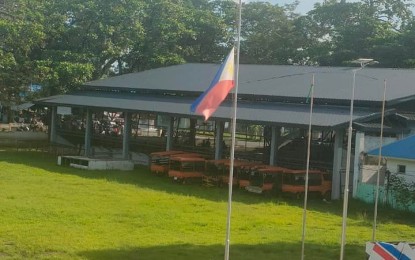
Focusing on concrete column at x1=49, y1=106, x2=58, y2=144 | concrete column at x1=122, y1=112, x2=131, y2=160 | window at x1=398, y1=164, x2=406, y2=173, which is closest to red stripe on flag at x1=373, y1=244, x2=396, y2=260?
window at x1=398, y1=164, x2=406, y2=173

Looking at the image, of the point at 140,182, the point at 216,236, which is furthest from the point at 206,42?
the point at 216,236

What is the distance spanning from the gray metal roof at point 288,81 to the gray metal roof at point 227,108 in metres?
0.64

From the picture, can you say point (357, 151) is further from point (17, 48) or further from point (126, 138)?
point (17, 48)

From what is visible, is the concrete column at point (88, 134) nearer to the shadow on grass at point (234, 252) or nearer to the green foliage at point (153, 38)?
the green foliage at point (153, 38)

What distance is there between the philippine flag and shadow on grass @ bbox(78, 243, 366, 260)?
4.27 m

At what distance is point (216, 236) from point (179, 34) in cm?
2867

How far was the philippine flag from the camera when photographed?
8344 mm

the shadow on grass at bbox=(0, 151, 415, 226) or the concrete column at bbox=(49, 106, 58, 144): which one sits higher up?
the concrete column at bbox=(49, 106, 58, 144)

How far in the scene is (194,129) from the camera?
3191 centimetres

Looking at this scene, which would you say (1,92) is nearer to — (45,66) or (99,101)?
(45,66)

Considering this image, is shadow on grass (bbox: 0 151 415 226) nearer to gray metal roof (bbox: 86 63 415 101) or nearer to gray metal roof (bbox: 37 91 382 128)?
gray metal roof (bbox: 37 91 382 128)

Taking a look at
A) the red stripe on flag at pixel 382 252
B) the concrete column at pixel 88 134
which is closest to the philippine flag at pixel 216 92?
the red stripe on flag at pixel 382 252

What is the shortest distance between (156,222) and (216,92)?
753 centimetres

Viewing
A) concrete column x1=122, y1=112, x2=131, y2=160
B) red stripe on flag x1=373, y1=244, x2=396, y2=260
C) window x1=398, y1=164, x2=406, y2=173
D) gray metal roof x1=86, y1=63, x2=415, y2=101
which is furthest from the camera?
concrete column x1=122, y1=112, x2=131, y2=160
